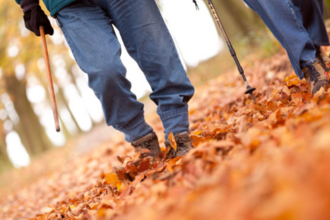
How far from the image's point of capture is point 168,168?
147 cm

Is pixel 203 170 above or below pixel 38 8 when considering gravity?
below

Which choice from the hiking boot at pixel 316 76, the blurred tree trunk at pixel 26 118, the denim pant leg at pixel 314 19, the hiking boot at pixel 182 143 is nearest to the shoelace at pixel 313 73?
the hiking boot at pixel 316 76

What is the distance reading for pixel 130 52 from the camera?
1.97 meters

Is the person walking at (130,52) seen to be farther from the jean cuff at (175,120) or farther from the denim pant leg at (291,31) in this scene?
the denim pant leg at (291,31)

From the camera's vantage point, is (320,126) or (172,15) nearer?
(320,126)

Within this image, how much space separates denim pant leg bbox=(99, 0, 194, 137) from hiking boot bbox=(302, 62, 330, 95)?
0.80 m

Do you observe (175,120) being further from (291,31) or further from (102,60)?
(291,31)

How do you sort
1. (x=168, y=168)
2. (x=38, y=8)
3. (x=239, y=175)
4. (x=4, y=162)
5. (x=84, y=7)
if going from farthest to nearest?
(x=4, y=162)
(x=38, y=8)
(x=84, y=7)
(x=168, y=168)
(x=239, y=175)

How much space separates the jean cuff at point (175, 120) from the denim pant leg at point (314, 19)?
3.65ft

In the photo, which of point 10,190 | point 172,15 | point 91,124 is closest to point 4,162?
point 91,124

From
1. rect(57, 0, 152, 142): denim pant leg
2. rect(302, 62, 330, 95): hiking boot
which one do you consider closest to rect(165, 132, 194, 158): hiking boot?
rect(57, 0, 152, 142): denim pant leg

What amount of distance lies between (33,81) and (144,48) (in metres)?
13.0

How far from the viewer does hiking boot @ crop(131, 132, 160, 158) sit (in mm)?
1902

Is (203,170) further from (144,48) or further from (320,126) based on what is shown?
(144,48)
